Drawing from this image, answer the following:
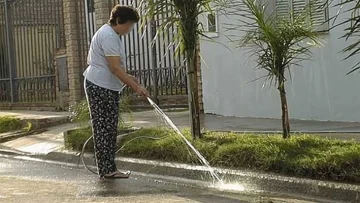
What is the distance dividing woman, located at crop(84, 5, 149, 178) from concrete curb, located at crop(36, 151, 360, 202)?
2.28 feet

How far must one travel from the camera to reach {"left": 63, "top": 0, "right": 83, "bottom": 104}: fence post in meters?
15.5

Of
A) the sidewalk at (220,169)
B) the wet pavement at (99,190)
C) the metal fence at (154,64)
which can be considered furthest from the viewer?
the metal fence at (154,64)

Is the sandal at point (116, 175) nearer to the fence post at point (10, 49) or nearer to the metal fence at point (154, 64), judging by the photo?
the metal fence at point (154, 64)

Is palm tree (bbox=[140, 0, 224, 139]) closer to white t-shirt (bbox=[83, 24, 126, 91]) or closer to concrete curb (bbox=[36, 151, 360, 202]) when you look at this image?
concrete curb (bbox=[36, 151, 360, 202])

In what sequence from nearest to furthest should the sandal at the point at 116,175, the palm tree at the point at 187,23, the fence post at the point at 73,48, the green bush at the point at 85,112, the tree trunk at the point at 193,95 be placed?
the sandal at the point at 116,175, the palm tree at the point at 187,23, the tree trunk at the point at 193,95, the green bush at the point at 85,112, the fence post at the point at 73,48

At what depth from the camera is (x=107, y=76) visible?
754 cm

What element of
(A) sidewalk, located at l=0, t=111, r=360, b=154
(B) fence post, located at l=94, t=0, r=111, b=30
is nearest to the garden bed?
(A) sidewalk, located at l=0, t=111, r=360, b=154

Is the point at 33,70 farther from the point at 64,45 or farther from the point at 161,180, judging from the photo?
the point at 161,180

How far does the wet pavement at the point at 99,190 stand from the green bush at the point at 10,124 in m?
4.40

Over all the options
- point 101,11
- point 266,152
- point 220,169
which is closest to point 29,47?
point 101,11

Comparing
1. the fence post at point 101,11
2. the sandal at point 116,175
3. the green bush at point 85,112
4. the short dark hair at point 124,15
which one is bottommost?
the sandal at point 116,175

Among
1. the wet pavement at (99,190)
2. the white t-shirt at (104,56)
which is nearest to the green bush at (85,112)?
the wet pavement at (99,190)

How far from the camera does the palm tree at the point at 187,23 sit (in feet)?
27.0

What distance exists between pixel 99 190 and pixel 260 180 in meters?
1.68
